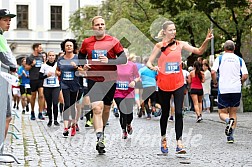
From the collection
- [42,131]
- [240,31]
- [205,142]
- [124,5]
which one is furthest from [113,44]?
[124,5]

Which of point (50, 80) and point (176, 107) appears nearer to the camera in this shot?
point (176, 107)

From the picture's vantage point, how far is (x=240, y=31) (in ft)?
85.0

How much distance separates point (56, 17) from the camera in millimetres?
65250

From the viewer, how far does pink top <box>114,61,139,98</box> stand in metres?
13.0

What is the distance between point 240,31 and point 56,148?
16.5 meters

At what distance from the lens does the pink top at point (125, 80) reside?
13.0 meters

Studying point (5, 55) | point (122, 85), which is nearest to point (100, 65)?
point (5, 55)

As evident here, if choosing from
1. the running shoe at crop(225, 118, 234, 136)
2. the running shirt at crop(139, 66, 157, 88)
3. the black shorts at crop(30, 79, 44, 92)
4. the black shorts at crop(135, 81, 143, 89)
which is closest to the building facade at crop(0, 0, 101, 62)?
the black shorts at crop(135, 81, 143, 89)

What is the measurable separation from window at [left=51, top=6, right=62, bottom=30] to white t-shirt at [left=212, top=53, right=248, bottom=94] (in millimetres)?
53270

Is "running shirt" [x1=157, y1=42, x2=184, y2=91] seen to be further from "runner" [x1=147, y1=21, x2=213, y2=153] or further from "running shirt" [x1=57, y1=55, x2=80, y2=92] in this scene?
"running shirt" [x1=57, y1=55, x2=80, y2=92]

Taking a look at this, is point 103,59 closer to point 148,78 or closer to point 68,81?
point 68,81

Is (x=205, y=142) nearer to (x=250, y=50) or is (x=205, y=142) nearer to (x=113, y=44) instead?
(x=113, y=44)

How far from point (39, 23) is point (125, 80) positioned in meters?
51.9

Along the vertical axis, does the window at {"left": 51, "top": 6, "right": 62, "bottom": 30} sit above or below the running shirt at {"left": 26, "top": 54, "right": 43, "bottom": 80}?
above
